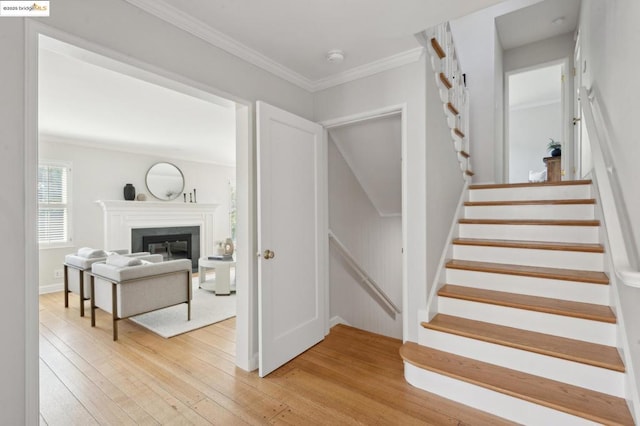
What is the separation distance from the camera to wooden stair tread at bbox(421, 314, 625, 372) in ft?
5.32

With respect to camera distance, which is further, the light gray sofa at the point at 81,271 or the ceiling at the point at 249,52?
the light gray sofa at the point at 81,271

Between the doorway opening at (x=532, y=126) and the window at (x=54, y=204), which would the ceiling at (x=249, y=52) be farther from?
the doorway opening at (x=532, y=126)

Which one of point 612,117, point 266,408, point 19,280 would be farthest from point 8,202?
point 612,117

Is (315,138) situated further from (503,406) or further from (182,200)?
(182,200)

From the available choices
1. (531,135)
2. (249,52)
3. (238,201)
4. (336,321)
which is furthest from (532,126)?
(238,201)

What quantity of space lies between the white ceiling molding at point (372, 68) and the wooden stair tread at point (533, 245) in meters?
1.64

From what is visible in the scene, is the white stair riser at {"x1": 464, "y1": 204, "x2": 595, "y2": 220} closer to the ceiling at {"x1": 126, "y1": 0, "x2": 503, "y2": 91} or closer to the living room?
the ceiling at {"x1": 126, "y1": 0, "x2": 503, "y2": 91}

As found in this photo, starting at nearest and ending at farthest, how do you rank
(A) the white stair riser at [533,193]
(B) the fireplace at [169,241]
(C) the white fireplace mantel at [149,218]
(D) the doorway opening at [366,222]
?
(A) the white stair riser at [533,193]
(D) the doorway opening at [366,222]
(C) the white fireplace mantel at [149,218]
(B) the fireplace at [169,241]

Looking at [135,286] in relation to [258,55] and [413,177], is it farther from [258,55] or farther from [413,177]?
[413,177]

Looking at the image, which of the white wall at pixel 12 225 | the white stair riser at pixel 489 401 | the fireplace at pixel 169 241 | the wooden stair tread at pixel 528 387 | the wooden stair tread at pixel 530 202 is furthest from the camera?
the fireplace at pixel 169 241

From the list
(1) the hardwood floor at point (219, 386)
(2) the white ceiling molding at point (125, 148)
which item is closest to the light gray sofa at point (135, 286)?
(1) the hardwood floor at point (219, 386)

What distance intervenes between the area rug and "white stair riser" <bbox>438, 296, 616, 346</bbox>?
8.53 ft

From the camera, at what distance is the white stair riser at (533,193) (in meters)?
2.76

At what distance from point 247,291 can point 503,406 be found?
72.3 inches
